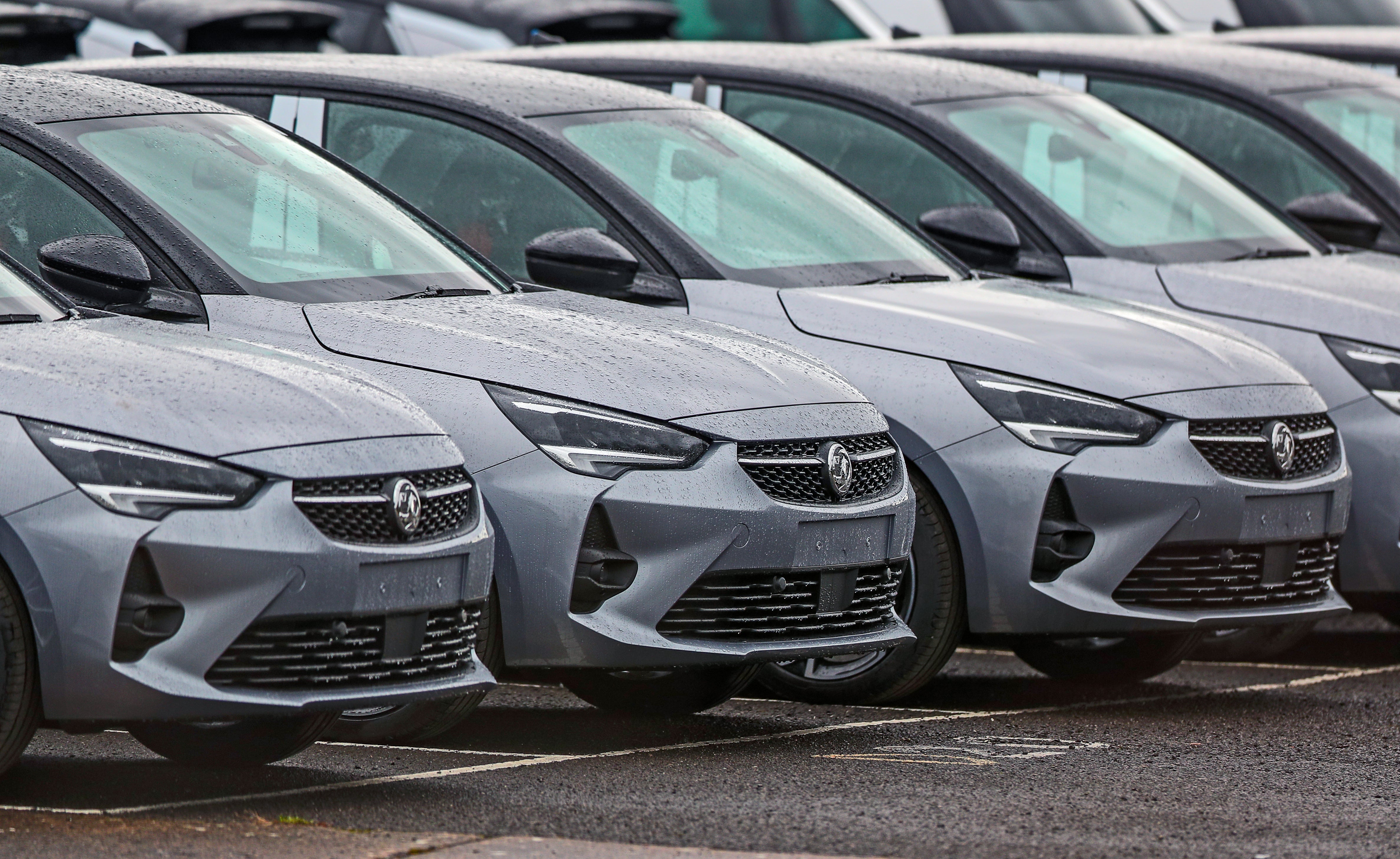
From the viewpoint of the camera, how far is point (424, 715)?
6.75 metres

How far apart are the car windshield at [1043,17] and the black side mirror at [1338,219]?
5706mm

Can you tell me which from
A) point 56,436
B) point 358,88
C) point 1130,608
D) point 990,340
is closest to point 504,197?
point 358,88

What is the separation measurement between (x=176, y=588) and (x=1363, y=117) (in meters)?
7.43

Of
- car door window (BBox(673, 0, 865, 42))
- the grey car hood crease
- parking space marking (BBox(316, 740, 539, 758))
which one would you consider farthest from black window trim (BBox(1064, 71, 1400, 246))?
the grey car hood crease

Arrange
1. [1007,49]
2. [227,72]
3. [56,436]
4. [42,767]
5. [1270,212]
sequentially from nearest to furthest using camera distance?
[56,436], [42,767], [227,72], [1270,212], [1007,49]

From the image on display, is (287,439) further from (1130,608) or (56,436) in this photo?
(1130,608)

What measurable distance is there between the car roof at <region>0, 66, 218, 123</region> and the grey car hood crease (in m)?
1.15

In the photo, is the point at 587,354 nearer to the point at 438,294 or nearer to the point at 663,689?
the point at 438,294

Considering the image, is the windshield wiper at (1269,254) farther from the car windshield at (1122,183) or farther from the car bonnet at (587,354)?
the car bonnet at (587,354)

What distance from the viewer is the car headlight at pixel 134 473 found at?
18.1ft

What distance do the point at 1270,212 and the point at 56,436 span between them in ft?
18.9

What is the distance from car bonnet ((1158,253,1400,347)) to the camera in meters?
8.88

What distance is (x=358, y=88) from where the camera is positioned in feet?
27.9

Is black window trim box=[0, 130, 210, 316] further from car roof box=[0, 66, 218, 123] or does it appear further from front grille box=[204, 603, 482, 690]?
front grille box=[204, 603, 482, 690]
